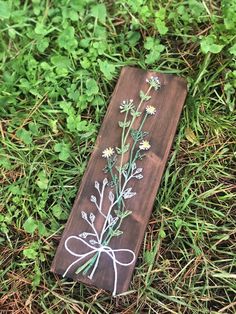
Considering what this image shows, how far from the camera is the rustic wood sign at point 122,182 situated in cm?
165

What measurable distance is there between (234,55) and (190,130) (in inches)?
11.9

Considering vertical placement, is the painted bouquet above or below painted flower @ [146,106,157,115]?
below

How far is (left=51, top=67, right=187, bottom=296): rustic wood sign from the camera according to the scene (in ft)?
5.42

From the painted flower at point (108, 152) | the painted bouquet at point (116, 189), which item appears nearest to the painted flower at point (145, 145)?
the painted bouquet at point (116, 189)

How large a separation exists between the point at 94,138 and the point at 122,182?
0.69ft

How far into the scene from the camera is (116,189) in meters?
1.70

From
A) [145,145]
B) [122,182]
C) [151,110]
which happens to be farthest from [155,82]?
[122,182]

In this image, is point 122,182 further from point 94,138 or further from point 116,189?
point 94,138

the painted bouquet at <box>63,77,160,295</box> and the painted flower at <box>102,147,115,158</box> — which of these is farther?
the painted flower at <box>102,147,115,158</box>

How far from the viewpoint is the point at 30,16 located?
2.01 meters

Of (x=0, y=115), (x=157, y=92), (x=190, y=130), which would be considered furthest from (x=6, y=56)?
(x=190, y=130)

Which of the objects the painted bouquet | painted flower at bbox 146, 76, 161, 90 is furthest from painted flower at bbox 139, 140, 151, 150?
painted flower at bbox 146, 76, 161, 90

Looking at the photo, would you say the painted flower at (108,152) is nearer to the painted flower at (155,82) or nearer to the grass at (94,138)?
the grass at (94,138)

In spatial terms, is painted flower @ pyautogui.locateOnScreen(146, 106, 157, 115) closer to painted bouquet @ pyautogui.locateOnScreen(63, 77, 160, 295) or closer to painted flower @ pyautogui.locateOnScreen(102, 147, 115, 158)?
painted bouquet @ pyautogui.locateOnScreen(63, 77, 160, 295)
